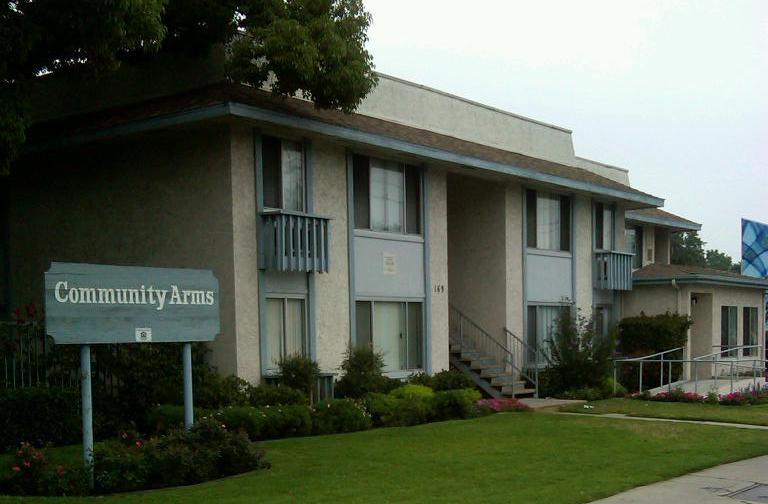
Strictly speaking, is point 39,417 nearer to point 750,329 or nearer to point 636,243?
point 636,243

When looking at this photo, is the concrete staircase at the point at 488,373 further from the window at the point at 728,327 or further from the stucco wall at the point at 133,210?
the window at the point at 728,327

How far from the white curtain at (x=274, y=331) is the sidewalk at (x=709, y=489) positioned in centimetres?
866

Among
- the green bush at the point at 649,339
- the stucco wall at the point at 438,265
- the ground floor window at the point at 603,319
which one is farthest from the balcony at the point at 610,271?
the stucco wall at the point at 438,265

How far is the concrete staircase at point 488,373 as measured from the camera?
23578mm

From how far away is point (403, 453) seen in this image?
13438 mm

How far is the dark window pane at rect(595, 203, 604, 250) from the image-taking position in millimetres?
28750

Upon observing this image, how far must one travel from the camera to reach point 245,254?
1748 cm

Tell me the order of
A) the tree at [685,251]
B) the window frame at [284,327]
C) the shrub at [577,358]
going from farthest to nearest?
1. the tree at [685,251]
2. the shrub at [577,358]
3. the window frame at [284,327]

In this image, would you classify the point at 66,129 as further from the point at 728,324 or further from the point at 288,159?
the point at 728,324

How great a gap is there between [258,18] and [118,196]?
4860 millimetres

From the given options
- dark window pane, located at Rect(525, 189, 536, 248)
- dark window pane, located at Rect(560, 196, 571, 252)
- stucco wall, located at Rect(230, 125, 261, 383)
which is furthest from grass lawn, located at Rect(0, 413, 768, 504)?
dark window pane, located at Rect(560, 196, 571, 252)

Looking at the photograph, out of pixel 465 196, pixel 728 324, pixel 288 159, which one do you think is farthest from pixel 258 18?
pixel 728 324

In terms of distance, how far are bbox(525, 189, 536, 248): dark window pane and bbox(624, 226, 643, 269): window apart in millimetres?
9275

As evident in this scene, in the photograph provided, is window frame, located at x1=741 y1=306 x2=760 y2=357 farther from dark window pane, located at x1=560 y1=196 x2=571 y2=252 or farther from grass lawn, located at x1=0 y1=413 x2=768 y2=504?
grass lawn, located at x1=0 y1=413 x2=768 y2=504
